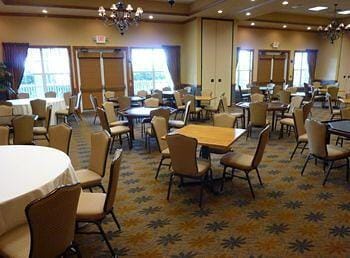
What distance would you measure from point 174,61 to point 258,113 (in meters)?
5.89

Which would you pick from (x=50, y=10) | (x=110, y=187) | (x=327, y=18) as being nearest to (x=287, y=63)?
(x=327, y=18)

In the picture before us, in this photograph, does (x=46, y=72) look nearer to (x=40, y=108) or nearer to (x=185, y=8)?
(x=40, y=108)

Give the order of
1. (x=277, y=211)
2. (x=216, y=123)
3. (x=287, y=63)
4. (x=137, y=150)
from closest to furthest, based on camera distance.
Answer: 1. (x=277, y=211)
2. (x=216, y=123)
3. (x=137, y=150)
4. (x=287, y=63)

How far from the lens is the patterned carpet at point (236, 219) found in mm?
2725

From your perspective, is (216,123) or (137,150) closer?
(216,123)

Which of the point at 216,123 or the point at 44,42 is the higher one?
the point at 44,42

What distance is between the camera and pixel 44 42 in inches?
377

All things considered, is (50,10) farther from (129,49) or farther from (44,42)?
(129,49)

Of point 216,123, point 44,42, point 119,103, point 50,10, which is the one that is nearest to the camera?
point 216,123

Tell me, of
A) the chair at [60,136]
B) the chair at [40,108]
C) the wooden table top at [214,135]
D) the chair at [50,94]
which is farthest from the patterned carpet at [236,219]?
the chair at [50,94]

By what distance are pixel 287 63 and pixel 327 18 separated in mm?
2466

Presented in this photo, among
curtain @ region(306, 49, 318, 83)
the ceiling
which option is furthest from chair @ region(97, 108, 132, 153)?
curtain @ region(306, 49, 318, 83)

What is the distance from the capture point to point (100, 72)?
10.5 m

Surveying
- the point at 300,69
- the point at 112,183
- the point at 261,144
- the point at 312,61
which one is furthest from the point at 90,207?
the point at 312,61
